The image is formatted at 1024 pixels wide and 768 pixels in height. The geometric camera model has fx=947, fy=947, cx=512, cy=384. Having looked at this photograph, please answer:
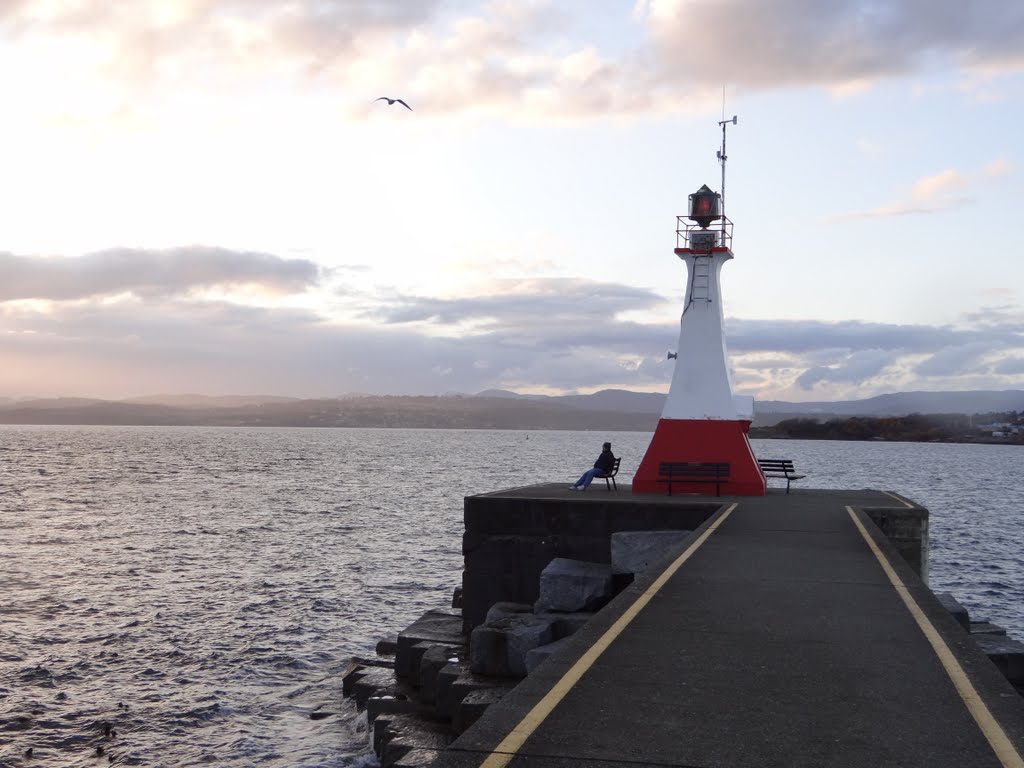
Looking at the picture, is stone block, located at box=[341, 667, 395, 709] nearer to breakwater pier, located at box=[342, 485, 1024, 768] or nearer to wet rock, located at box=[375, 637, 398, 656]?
wet rock, located at box=[375, 637, 398, 656]

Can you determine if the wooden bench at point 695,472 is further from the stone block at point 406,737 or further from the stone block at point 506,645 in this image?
the stone block at point 406,737

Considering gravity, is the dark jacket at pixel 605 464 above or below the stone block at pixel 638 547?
above

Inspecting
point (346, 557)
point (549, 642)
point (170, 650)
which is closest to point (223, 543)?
point (346, 557)

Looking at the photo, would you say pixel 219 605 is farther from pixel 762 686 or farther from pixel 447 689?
pixel 762 686

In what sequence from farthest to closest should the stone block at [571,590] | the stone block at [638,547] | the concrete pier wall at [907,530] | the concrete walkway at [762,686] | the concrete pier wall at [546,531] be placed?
the concrete pier wall at [546,531], the concrete pier wall at [907,530], the stone block at [638,547], the stone block at [571,590], the concrete walkway at [762,686]

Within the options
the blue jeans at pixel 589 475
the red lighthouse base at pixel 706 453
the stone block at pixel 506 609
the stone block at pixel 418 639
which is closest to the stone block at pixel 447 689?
the stone block at pixel 506 609

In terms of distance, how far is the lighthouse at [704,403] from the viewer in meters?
21.2

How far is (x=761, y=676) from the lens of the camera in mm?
7211

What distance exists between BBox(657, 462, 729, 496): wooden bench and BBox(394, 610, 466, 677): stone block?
237 inches

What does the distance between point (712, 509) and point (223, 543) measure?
24.2m

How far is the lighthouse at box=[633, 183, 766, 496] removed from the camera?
2122 cm

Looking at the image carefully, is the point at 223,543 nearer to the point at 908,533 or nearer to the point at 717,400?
the point at 717,400

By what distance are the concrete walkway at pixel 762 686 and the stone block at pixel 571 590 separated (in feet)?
11.8

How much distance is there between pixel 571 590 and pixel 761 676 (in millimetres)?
7760
